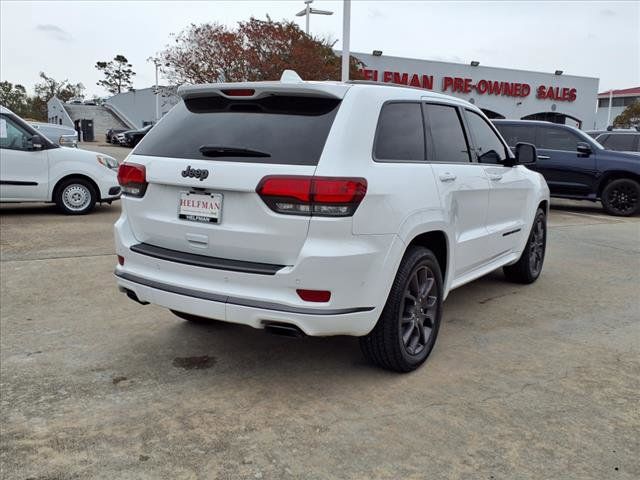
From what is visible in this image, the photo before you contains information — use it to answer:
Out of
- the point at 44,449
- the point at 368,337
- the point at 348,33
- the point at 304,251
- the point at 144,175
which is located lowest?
the point at 44,449

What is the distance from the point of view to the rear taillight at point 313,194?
10.1 ft

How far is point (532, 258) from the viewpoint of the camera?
6.15 m

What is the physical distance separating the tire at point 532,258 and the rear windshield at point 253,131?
335cm

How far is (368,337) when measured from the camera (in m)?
3.58

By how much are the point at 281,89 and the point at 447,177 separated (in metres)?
1.31

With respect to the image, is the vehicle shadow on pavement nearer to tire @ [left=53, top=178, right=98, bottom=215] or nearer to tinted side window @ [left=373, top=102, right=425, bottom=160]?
tire @ [left=53, top=178, right=98, bottom=215]

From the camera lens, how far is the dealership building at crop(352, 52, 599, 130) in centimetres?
3419

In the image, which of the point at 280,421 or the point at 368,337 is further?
the point at 368,337

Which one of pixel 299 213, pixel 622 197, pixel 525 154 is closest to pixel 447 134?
pixel 525 154

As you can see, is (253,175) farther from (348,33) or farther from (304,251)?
(348,33)

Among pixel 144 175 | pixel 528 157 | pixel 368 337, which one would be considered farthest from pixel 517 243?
pixel 144 175

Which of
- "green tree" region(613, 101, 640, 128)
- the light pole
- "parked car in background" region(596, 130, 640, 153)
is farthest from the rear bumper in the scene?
"green tree" region(613, 101, 640, 128)

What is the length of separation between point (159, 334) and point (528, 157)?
11.3ft

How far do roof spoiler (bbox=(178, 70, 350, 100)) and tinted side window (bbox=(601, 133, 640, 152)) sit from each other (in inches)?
488
